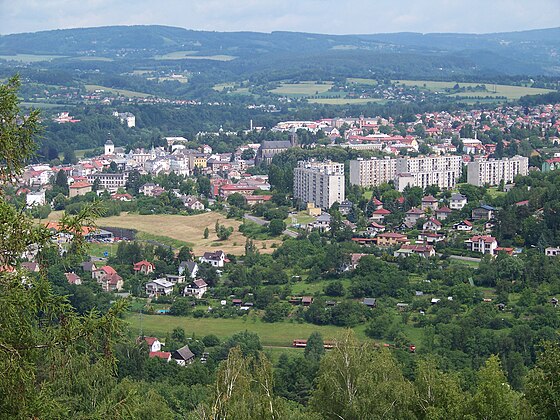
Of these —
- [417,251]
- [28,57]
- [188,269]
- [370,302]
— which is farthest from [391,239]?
[28,57]

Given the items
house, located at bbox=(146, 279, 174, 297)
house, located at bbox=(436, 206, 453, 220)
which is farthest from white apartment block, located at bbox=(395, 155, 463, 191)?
house, located at bbox=(146, 279, 174, 297)

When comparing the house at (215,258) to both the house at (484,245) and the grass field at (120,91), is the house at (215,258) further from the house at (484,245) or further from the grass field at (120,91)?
the grass field at (120,91)

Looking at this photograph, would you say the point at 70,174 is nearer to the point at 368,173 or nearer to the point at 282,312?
the point at 368,173

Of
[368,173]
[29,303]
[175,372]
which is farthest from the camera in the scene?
[368,173]

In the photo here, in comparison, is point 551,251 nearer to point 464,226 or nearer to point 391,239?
point 464,226

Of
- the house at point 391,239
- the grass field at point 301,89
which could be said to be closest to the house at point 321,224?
the house at point 391,239

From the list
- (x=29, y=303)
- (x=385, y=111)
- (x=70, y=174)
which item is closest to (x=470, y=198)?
(x=70, y=174)

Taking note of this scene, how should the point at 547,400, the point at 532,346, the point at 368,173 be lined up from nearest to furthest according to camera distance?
the point at 547,400 → the point at 532,346 → the point at 368,173
